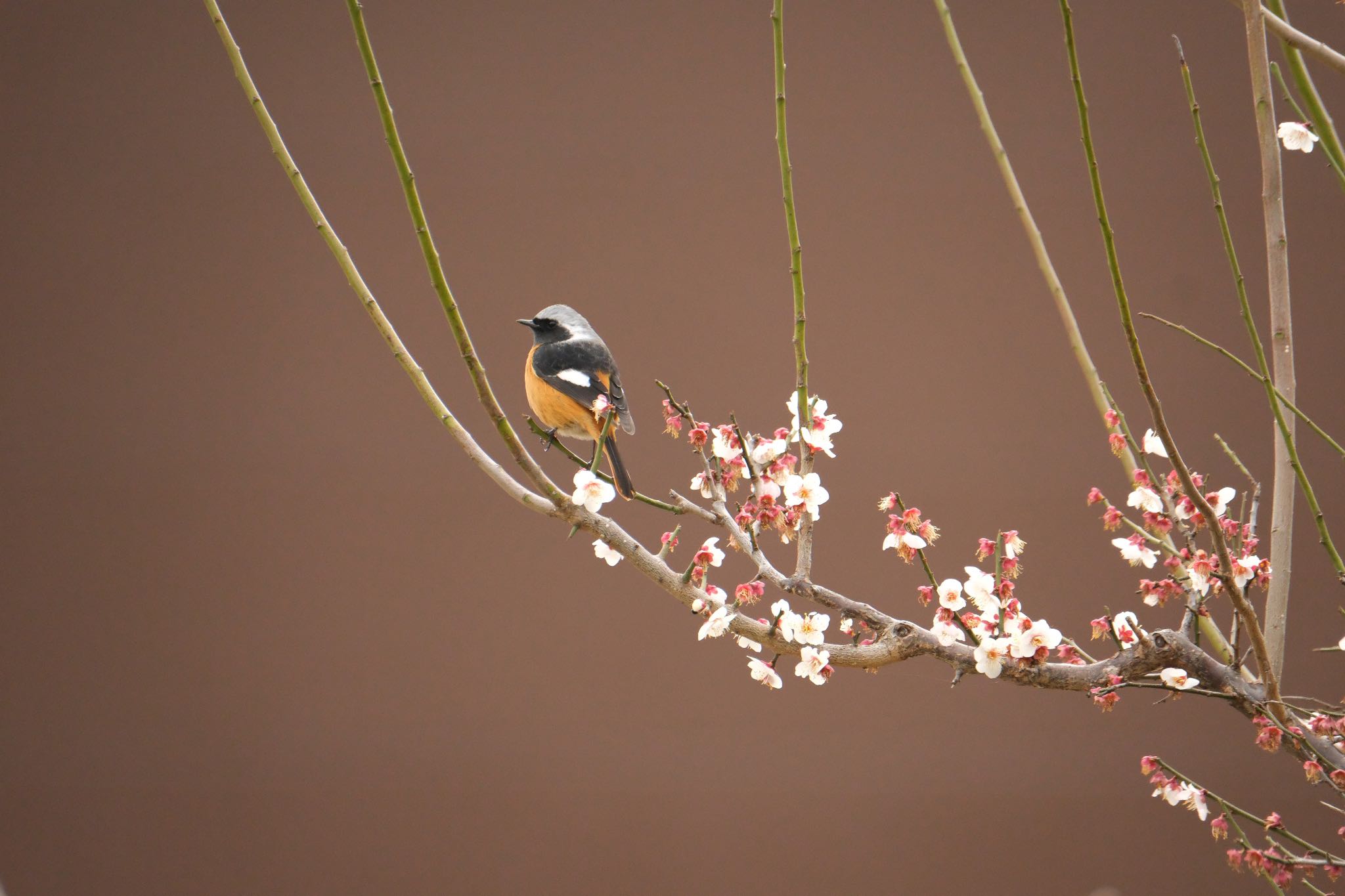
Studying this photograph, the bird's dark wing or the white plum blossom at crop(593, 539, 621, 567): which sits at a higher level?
the bird's dark wing

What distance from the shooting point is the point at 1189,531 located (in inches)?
36.2

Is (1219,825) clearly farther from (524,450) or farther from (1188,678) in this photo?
(524,450)

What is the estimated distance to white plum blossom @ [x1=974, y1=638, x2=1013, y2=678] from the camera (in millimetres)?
829

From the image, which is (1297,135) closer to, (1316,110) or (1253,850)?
(1316,110)

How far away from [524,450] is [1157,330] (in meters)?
2.50

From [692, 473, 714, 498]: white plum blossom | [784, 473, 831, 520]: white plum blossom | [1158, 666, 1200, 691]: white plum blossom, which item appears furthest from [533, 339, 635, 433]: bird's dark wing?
[1158, 666, 1200, 691]: white plum blossom

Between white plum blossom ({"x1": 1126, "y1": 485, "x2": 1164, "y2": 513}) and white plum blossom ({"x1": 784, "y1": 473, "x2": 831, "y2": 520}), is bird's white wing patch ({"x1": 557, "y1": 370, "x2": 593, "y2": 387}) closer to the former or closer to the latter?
white plum blossom ({"x1": 784, "y1": 473, "x2": 831, "y2": 520})

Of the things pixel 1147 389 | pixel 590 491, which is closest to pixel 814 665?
pixel 590 491

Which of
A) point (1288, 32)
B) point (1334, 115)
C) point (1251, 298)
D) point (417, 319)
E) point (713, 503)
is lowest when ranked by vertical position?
point (713, 503)

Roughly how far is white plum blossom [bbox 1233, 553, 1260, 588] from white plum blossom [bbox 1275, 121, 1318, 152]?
1.25 feet

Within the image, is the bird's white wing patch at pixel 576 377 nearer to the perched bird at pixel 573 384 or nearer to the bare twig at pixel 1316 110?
the perched bird at pixel 573 384

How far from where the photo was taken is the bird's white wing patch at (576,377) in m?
1.46

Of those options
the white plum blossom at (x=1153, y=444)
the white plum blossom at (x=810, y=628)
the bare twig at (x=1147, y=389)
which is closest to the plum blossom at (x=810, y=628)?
the white plum blossom at (x=810, y=628)

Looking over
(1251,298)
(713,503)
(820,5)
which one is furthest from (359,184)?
(1251,298)
